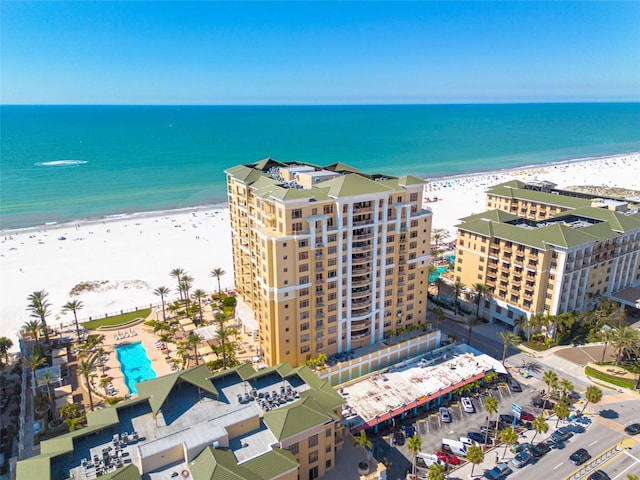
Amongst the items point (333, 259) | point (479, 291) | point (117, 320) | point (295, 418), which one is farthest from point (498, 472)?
point (117, 320)

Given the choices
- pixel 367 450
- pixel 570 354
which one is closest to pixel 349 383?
pixel 367 450

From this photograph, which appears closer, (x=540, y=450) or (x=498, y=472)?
(x=498, y=472)

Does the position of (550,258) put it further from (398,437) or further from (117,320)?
(117,320)

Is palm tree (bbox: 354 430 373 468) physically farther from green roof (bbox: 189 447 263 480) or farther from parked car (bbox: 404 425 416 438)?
green roof (bbox: 189 447 263 480)

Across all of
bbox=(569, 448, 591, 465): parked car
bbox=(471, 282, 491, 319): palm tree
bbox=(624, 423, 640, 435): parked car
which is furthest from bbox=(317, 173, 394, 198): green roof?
bbox=(624, 423, 640, 435): parked car

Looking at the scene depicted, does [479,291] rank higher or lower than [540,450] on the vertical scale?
higher

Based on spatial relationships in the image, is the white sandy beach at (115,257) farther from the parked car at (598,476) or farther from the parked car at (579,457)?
the parked car at (598,476)
